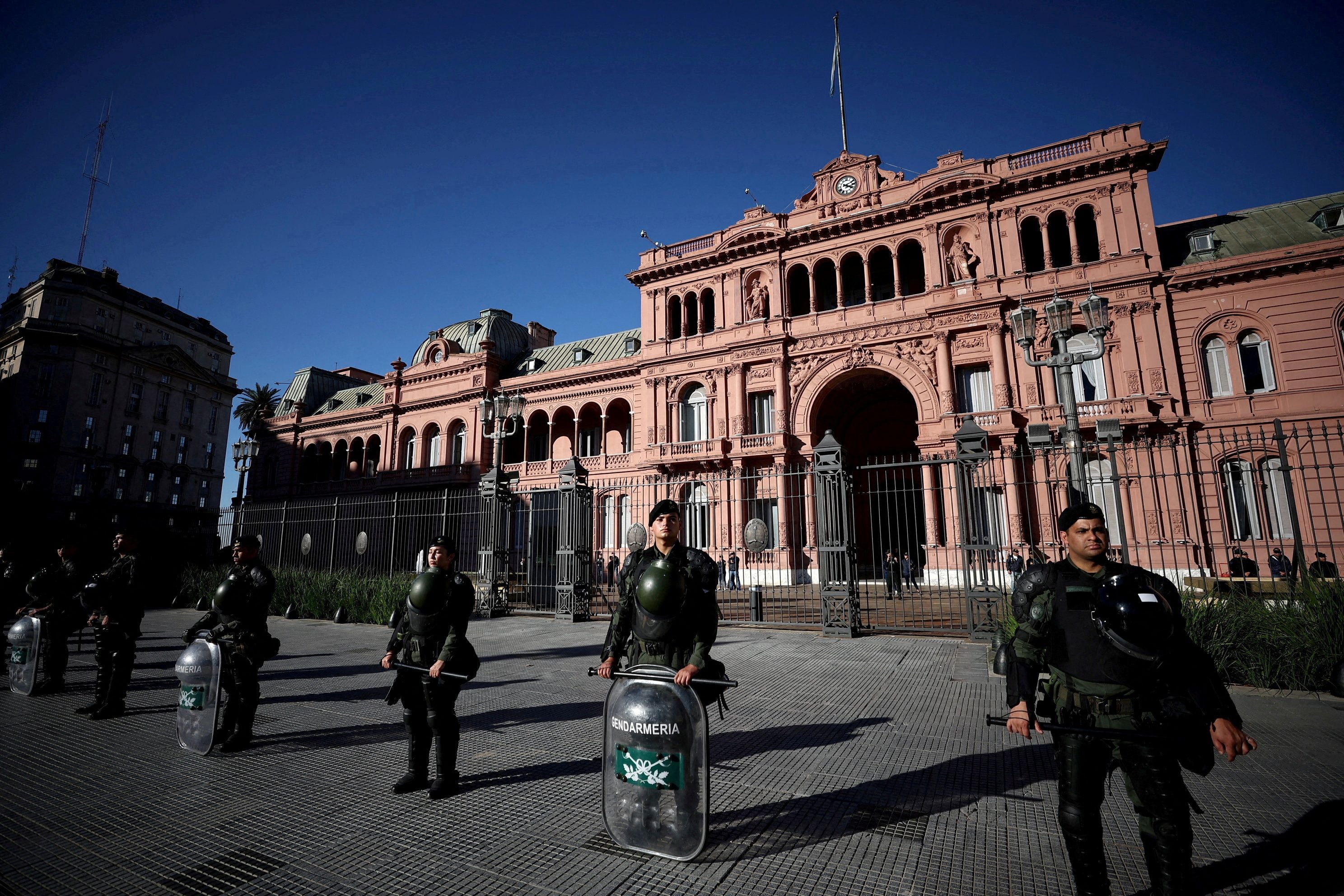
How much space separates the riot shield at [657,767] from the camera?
2879 millimetres

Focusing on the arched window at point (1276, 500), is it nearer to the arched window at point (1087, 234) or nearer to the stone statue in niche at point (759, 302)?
the arched window at point (1087, 234)

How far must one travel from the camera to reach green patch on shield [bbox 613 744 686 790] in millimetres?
2883

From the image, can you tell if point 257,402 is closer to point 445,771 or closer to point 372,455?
point 372,455

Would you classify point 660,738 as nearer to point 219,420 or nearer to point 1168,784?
point 1168,784

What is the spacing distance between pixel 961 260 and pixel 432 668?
24.7 meters

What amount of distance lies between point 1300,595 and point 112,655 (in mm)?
13543

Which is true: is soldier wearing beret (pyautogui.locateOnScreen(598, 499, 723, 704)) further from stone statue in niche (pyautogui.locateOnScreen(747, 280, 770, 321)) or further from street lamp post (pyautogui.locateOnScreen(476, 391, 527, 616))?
stone statue in niche (pyautogui.locateOnScreen(747, 280, 770, 321))

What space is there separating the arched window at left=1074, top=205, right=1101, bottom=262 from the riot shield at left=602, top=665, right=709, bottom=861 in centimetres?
2472

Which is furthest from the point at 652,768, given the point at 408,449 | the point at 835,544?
the point at 408,449

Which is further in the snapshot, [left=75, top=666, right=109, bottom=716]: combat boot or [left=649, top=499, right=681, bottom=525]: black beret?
[left=75, top=666, right=109, bottom=716]: combat boot

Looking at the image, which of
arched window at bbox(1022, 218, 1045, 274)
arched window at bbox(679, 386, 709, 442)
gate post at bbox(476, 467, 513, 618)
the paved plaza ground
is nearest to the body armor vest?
the paved plaza ground

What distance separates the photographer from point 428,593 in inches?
163

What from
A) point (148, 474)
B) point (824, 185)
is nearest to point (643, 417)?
point (824, 185)

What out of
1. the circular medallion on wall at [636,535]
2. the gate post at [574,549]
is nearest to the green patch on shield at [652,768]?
the gate post at [574,549]
